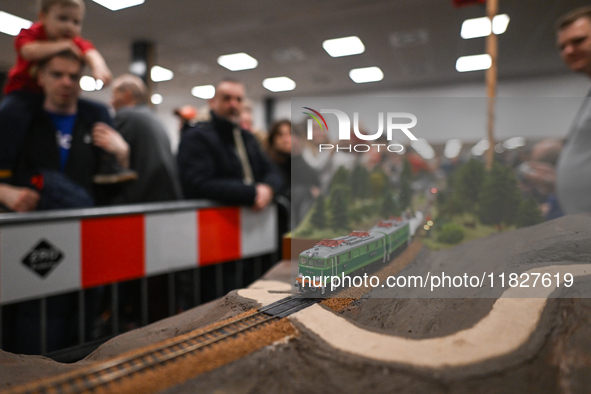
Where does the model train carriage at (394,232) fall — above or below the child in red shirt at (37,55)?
below

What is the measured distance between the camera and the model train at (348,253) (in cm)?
32

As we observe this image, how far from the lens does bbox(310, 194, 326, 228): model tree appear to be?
1.08 feet

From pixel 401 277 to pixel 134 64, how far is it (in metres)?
0.51

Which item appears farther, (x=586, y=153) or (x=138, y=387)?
(x=586, y=153)

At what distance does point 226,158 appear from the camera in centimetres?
94

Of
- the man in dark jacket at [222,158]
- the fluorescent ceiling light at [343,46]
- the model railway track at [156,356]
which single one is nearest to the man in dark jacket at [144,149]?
the man in dark jacket at [222,158]

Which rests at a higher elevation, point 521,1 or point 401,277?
point 521,1

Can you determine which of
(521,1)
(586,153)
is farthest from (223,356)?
(521,1)

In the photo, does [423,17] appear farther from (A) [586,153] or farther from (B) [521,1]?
(A) [586,153]

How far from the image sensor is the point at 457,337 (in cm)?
27

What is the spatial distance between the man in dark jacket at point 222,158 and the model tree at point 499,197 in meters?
0.68

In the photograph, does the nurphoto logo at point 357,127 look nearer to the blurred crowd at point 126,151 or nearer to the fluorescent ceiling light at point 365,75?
the blurred crowd at point 126,151

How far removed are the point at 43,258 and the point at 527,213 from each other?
2.40 ft

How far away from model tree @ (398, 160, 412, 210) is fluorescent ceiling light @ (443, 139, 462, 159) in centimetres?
4
